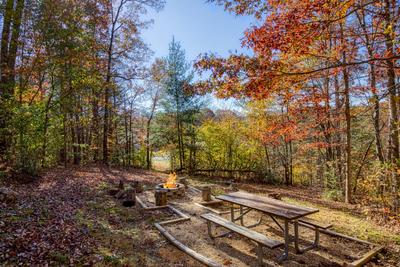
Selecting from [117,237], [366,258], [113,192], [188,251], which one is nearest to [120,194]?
[113,192]

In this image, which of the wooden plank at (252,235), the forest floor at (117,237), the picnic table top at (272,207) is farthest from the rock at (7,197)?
the picnic table top at (272,207)

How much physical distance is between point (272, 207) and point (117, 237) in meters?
3.15

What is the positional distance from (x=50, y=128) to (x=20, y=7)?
16.2 ft

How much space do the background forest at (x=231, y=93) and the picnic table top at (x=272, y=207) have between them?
230 cm

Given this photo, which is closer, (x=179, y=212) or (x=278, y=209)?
(x=278, y=209)

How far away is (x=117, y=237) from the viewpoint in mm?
4477

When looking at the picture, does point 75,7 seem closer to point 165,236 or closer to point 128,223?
point 128,223

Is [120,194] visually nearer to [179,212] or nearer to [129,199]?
[129,199]

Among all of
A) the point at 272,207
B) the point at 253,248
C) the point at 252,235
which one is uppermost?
the point at 272,207

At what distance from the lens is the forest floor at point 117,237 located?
347 centimetres

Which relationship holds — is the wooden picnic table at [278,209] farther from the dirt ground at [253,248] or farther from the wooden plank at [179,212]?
the wooden plank at [179,212]

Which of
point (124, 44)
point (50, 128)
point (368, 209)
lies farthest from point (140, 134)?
point (368, 209)

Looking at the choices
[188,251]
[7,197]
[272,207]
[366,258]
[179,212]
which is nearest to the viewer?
[366,258]

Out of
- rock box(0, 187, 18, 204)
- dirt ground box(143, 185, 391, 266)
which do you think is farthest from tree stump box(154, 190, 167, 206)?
rock box(0, 187, 18, 204)
